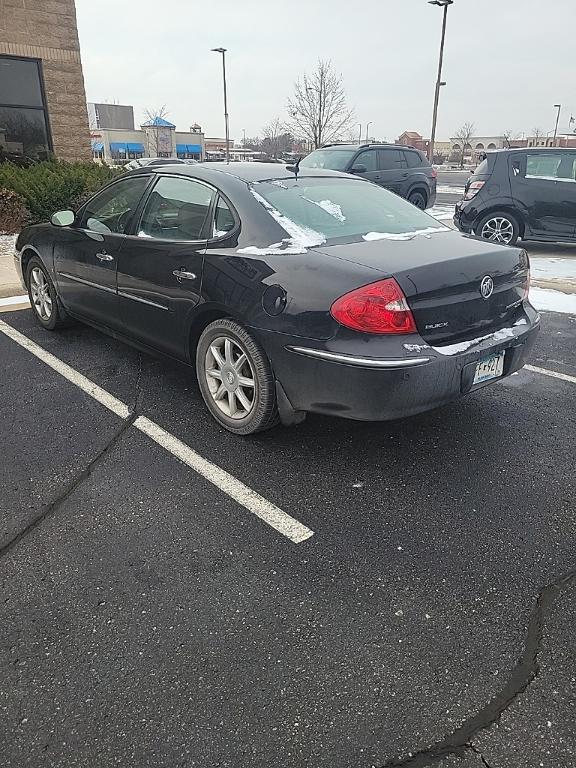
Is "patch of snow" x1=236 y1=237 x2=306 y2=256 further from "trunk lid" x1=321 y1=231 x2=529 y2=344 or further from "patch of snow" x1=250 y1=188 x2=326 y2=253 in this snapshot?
"trunk lid" x1=321 y1=231 x2=529 y2=344

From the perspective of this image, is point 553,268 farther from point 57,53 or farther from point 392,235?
point 57,53

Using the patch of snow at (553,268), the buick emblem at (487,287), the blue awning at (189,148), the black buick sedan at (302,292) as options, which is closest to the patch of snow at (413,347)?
the black buick sedan at (302,292)

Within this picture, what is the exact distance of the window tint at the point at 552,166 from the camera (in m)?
9.25

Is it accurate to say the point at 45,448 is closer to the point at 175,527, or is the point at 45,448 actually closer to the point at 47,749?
the point at 175,527

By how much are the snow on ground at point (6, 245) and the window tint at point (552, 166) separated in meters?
8.20

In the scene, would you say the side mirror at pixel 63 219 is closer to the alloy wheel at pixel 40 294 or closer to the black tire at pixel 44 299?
the black tire at pixel 44 299

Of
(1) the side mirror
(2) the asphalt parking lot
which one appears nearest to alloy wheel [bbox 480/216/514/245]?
(2) the asphalt parking lot

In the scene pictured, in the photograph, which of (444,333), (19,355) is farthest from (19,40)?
(444,333)

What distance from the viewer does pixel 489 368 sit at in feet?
10.8

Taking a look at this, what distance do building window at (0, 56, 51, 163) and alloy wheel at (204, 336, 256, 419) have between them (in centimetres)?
1091

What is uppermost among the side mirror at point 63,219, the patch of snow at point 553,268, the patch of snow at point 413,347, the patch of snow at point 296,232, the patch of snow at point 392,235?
the patch of snow at point 296,232

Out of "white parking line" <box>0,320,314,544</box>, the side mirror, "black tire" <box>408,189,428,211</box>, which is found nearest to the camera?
"white parking line" <box>0,320,314,544</box>

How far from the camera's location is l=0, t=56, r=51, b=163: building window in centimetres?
1193

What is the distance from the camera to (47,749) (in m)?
1.74
